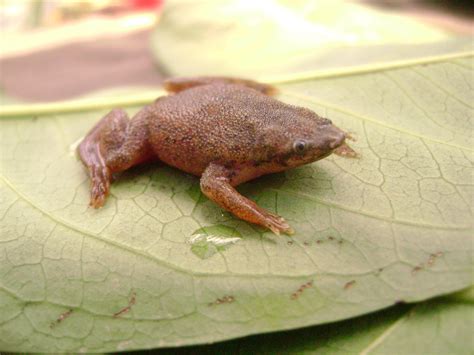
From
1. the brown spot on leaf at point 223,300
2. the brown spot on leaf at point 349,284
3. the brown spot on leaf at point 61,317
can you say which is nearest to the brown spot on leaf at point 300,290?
the brown spot on leaf at point 349,284

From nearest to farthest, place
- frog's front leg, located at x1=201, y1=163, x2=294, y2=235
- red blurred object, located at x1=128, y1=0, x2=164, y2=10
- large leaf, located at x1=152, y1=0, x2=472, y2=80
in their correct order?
frog's front leg, located at x1=201, y1=163, x2=294, y2=235
large leaf, located at x1=152, y1=0, x2=472, y2=80
red blurred object, located at x1=128, y1=0, x2=164, y2=10

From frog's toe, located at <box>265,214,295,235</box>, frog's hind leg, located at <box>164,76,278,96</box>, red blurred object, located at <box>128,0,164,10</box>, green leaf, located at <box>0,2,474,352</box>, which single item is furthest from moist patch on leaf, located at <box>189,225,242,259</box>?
red blurred object, located at <box>128,0,164,10</box>

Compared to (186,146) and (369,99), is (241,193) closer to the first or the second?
(186,146)

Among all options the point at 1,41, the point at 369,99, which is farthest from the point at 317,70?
the point at 1,41

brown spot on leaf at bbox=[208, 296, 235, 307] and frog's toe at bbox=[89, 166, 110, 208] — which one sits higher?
frog's toe at bbox=[89, 166, 110, 208]

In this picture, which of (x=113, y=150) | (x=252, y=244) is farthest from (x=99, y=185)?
(x=252, y=244)

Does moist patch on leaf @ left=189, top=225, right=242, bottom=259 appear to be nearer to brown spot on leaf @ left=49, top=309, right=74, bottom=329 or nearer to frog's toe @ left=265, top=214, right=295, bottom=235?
frog's toe @ left=265, top=214, right=295, bottom=235
